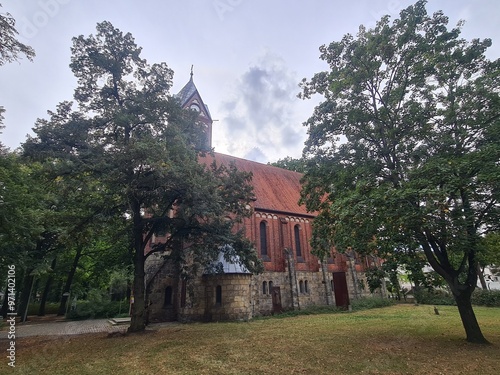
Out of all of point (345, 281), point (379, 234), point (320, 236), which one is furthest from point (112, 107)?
point (345, 281)

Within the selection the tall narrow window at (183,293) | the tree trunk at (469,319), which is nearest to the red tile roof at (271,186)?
the tall narrow window at (183,293)

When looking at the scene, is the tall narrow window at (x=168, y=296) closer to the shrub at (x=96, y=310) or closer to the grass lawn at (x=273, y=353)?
the grass lawn at (x=273, y=353)

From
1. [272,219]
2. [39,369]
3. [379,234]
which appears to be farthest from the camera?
[272,219]

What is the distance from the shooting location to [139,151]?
11133mm

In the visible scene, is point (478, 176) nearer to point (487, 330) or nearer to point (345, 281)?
point (487, 330)

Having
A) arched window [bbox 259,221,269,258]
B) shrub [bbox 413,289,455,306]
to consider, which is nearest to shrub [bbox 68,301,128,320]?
arched window [bbox 259,221,269,258]

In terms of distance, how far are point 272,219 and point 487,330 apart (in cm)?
1550

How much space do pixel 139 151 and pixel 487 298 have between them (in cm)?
3317

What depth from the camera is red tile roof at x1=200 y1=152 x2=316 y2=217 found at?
25.8 metres

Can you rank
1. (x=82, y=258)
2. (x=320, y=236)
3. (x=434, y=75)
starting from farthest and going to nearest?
1. (x=82, y=258)
2. (x=320, y=236)
3. (x=434, y=75)

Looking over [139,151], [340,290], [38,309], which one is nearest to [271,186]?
[340,290]

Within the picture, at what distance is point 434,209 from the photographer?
7582 mm

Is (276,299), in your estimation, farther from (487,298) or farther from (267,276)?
(487,298)

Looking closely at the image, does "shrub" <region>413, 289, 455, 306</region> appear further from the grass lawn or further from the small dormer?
the small dormer
